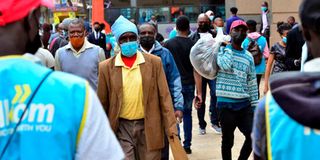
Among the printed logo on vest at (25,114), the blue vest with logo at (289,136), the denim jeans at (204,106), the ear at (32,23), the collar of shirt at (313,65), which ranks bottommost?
the denim jeans at (204,106)

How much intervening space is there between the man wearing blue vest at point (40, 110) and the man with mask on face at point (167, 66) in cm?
403

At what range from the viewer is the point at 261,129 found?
2193mm

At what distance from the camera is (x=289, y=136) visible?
83.0 inches

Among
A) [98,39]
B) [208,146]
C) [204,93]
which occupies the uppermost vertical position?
[98,39]

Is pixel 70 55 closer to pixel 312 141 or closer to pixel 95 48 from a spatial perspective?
pixel 95 48

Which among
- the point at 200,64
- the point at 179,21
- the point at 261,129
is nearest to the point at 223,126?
the point at 200,64

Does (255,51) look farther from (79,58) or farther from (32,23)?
(32,23)

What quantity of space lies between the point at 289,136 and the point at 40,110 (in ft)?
2.95

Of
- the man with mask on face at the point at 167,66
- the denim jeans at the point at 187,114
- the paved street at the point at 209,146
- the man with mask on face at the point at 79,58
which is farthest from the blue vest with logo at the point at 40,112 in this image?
the denim jeans at the point at 187,114

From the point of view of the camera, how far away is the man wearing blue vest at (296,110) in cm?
207

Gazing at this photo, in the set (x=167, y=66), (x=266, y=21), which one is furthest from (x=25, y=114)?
(x=266, y=21)

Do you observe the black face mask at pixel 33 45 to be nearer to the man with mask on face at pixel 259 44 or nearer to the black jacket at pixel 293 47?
the black jacket at pixel 293 47

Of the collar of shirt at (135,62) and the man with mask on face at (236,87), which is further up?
the collar of shirt at (135,62)

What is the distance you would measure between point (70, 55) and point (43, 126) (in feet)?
16.3
